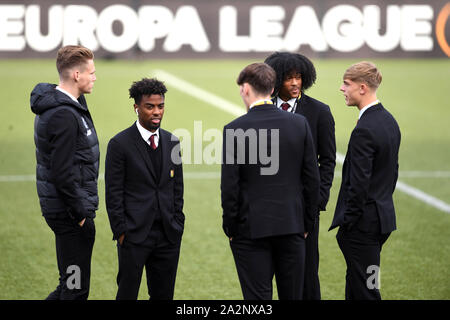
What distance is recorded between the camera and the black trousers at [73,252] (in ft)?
14.8

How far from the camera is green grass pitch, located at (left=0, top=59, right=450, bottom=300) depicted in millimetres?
6279

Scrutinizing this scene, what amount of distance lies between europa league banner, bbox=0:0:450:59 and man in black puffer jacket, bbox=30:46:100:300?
22.6 meters

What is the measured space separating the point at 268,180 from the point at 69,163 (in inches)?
49.4

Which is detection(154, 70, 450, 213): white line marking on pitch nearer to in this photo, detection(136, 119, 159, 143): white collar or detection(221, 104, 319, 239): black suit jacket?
detection(221, 104, 319, 239): black suit jacket

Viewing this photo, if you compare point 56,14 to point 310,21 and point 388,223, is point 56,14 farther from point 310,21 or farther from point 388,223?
point 388,223

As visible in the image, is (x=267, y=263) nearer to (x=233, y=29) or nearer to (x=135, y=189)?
(x=135, y=189)

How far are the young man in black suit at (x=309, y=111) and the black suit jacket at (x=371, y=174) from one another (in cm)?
33

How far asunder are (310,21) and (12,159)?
18036 mm

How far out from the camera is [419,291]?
6090 mm

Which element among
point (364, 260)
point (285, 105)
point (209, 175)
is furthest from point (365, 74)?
point (209, 175)

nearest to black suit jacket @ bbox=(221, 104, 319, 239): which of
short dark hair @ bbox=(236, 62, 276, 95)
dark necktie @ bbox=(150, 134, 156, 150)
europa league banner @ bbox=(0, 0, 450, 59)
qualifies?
short dark hair @ bbox=(236, 62, 276, 95)

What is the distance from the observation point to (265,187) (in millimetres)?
4070

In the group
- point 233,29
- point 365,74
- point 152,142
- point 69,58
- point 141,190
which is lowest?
point 141,190

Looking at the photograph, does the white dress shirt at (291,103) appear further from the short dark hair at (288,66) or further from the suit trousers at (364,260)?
the suit trousers at (364,260)
